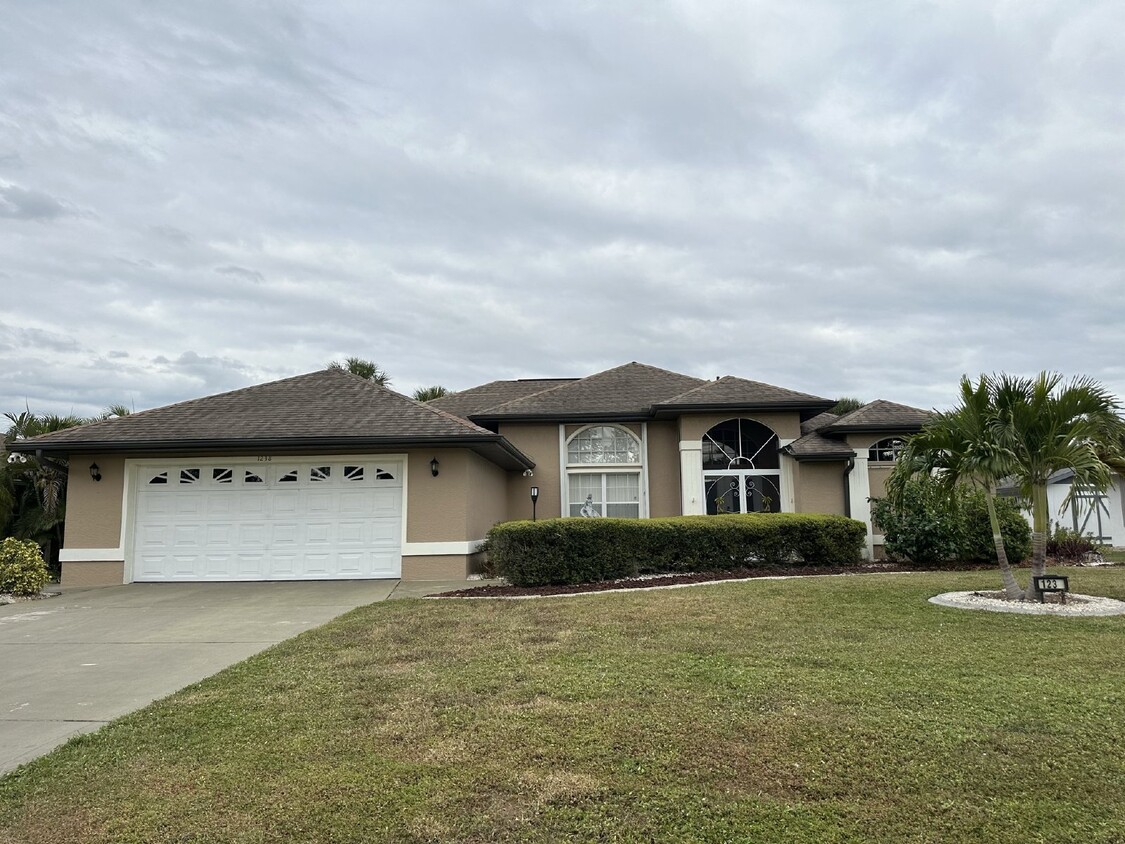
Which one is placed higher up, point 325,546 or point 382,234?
point 382,234

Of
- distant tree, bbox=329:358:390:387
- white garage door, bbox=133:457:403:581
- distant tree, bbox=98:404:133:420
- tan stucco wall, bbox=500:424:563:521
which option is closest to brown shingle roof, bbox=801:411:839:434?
tan stucco wall, bbox=500:424:563:521

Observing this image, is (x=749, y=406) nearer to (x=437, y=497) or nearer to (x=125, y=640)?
(x=437, y=497)

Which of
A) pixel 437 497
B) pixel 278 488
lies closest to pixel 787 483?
pixel 437 497

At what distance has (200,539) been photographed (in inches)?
532

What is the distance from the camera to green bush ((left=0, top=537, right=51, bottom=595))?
38.3 feet

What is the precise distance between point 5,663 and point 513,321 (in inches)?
748

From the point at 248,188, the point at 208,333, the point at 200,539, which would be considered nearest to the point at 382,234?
the point at 248,188

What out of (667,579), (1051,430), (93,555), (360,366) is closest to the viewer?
(1051,430)

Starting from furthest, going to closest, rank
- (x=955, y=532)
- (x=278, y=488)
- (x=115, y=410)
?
(x=115, y=410) → (x=278, y=488) → (x=955, y=532)

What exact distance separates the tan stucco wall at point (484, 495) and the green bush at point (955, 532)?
7993 millimetres

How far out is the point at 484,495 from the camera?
1540 cm

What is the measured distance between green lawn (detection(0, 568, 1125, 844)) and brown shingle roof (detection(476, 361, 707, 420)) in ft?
34.9

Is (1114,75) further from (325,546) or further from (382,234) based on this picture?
(325,546)

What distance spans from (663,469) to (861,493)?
461 cm
